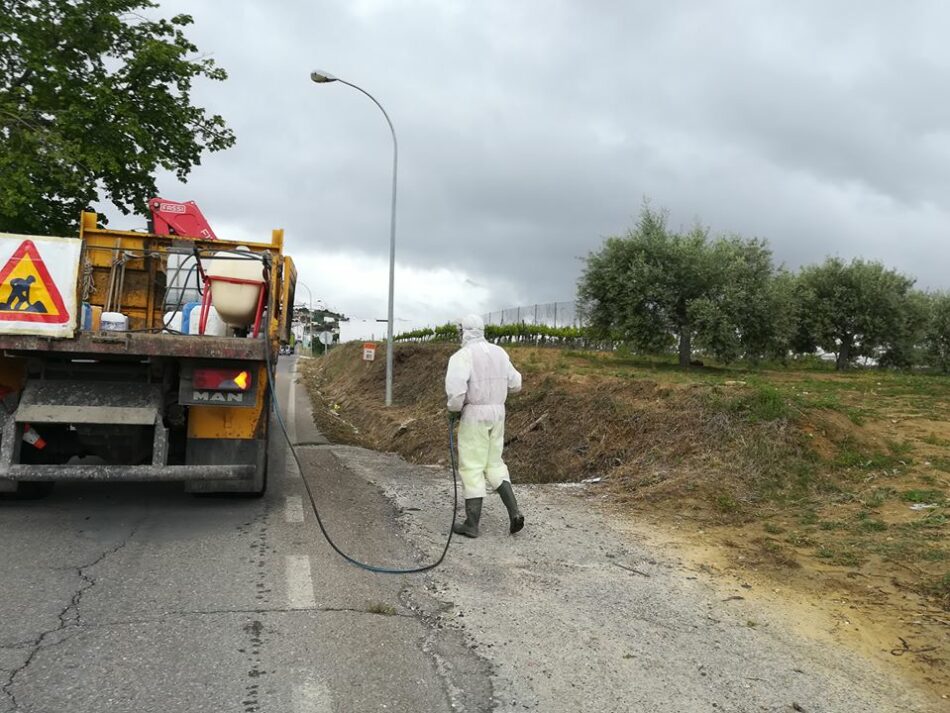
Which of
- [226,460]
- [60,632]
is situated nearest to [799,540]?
[226,460]

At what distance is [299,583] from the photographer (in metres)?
4.57

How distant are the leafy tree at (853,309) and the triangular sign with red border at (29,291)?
25383 millimetres

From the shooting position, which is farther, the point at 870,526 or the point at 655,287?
the point at 655,287

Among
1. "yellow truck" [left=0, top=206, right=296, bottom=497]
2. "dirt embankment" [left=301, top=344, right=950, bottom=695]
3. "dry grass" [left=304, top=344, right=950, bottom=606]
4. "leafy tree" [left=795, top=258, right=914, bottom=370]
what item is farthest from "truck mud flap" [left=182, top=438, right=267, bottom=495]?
"leafy tree" [left=795, top=258, right=914, bottom=370]

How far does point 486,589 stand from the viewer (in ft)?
15.3

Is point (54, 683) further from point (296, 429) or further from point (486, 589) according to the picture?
point (296, 429)

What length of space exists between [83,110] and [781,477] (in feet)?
45.2

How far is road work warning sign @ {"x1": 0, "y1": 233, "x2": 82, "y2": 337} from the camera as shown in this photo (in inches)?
210

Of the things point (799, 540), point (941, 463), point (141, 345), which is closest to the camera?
point (141, 345)

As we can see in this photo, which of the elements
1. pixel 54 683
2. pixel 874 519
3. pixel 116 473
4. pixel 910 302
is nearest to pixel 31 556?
pixel 116 473

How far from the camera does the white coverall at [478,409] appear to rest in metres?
6.02

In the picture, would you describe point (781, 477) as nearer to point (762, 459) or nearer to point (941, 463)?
point (762, 459)

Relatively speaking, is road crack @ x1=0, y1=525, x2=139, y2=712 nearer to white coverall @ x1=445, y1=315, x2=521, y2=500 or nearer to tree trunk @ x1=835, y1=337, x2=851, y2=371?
white coverall @ x1=445, y1=315, x2=521, y2=500

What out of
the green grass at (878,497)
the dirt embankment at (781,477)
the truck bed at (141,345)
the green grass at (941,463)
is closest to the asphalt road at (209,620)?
the truck bed at (141,345)
